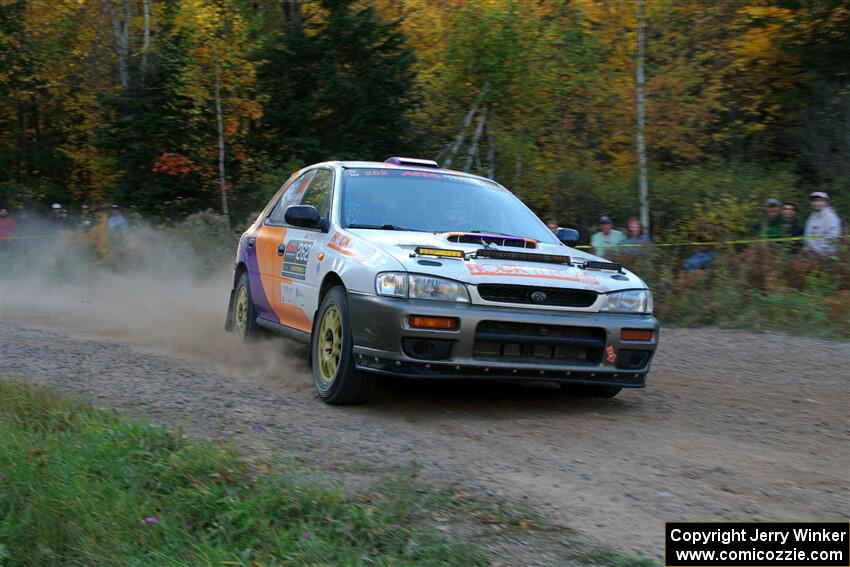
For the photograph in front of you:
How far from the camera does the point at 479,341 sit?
5.75 m

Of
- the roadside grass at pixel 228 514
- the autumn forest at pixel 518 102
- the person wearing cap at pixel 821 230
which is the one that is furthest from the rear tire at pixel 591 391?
the autumn forest at pixel 518 102

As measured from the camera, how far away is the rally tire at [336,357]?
6055 millimetres

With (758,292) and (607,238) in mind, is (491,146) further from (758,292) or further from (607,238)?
(758,292)

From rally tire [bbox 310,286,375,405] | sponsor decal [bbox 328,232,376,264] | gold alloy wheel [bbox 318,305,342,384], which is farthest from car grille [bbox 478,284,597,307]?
gold alloy wheel [bbox 318,305,342,384]

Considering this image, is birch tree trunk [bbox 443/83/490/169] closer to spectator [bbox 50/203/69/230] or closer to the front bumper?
spectator [bbox 50/203/69/230]

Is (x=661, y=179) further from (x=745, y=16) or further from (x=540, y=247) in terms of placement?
(x=540, y=247)

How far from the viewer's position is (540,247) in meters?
6.78

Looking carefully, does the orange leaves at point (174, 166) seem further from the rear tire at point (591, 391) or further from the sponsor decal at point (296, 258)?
the rear tire at point (591, 391)

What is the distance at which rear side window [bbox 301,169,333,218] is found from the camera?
7.30 metres

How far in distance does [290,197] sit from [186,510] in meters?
4.58

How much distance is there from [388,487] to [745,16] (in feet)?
58.9

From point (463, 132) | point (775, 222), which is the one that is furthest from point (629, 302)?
point (463, 132)

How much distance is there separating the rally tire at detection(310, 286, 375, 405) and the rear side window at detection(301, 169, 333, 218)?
38.5 inches

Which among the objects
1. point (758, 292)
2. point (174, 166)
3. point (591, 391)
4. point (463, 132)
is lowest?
point (591, 391)
